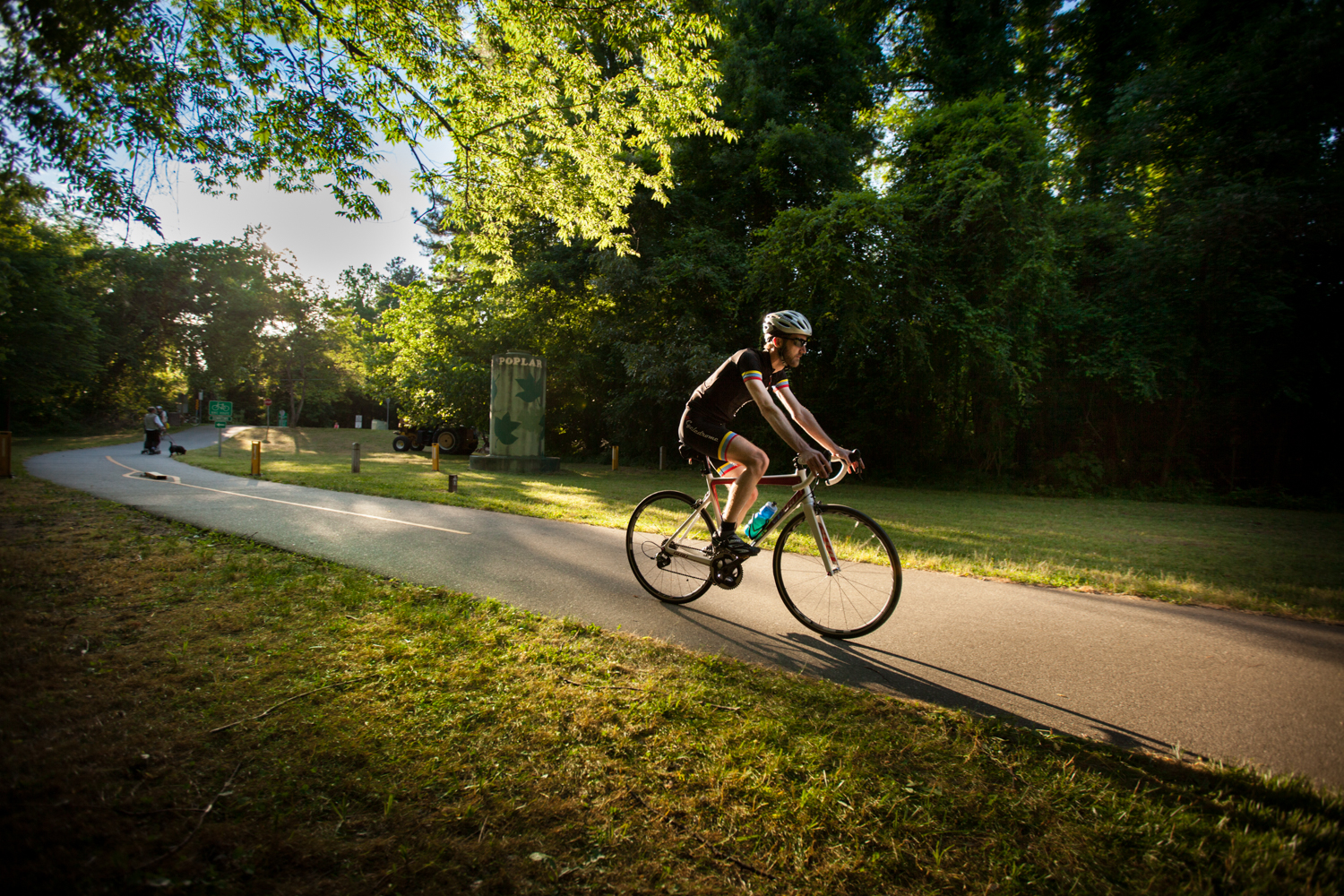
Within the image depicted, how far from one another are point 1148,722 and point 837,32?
21.2 metres

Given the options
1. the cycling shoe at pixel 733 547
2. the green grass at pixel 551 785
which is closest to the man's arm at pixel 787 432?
the cycling shoe at pixel 733 547

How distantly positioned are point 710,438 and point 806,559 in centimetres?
110

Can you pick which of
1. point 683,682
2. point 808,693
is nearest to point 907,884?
point 808,693

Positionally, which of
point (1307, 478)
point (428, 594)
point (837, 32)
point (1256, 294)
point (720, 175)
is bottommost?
point (428, 594)

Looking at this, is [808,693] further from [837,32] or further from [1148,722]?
[837,32]

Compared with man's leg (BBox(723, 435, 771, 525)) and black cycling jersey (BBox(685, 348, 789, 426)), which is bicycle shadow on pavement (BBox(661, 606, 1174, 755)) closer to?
man's leg (BBox(723, 435, 771, 525))

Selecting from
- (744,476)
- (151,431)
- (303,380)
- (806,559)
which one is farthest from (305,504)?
(303,380)

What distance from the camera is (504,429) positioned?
1741 centimetres

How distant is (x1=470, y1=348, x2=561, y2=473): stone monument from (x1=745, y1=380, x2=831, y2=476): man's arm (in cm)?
1430

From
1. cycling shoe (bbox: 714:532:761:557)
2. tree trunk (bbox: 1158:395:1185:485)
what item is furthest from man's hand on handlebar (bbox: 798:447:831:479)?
tree trunk (bbox: 1158:395:1185:485)

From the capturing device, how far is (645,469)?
21.3 m

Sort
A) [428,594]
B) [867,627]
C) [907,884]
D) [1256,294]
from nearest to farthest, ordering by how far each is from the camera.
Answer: [907,884], [867,627], [428,594], [1256,294]

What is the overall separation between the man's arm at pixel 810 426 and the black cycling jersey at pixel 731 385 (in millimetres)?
79

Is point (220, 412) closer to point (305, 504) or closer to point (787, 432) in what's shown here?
point (305, 504)
